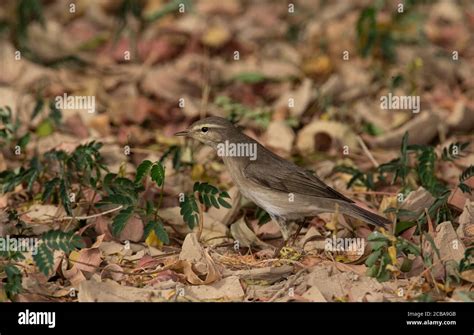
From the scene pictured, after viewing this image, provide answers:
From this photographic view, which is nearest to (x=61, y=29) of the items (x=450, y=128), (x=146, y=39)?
(x=146, y=39)

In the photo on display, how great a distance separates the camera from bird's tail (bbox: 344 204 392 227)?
6516 mm

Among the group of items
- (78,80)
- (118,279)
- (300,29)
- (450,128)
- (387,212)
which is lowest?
(118,279)

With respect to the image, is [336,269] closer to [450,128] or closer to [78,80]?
[450,128]

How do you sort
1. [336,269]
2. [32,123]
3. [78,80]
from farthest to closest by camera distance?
[78,80]
[32,123]
[336,269]

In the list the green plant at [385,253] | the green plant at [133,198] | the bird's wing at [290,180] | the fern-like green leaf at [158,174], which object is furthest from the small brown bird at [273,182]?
the fern-like green leaf at [158,174]

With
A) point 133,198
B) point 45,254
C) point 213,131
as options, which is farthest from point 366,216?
point 45,254

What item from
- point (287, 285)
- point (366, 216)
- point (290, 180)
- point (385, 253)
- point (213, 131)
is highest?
point (213, 131)

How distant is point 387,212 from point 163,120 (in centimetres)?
363

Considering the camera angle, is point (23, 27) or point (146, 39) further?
point (146, 39)

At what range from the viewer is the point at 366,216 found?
6555mm

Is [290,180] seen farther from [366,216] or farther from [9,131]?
[9,131]

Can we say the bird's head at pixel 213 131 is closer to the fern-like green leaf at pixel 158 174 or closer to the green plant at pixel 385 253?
the fern-like green leaf at pixel 158 174

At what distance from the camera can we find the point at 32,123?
8.95m

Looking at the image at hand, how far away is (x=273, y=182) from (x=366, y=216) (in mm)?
774
